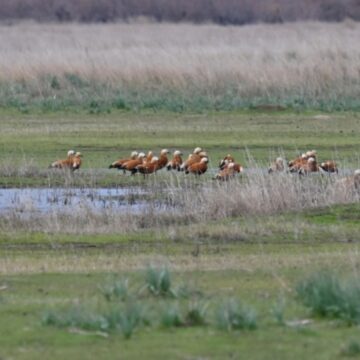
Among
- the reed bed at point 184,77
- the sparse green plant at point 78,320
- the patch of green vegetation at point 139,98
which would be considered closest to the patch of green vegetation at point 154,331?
the sparse green plant at point 78,320

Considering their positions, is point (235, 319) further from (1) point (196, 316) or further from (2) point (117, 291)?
(2) point (117, 291)

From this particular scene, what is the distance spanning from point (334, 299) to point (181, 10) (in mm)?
61339

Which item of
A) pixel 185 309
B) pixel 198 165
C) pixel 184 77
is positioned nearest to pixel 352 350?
pixel 185 309

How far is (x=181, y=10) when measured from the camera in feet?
231

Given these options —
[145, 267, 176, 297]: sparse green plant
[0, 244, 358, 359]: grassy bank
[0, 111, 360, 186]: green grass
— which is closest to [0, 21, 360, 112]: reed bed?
[0, 111, 360, 186]: green grass

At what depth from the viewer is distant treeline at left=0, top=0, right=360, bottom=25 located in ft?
226

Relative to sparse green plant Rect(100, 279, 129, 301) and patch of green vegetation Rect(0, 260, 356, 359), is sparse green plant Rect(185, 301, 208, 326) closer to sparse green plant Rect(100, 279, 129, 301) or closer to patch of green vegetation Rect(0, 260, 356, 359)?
patch of green vegetation Rect(0, 260, 356, 359)

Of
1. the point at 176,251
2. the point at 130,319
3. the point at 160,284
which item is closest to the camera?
the point at 130,319

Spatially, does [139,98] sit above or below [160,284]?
above

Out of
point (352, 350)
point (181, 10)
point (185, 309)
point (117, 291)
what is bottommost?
point (352, 350)

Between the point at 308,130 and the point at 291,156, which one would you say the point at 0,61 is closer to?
the point at 308,130

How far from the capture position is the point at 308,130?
29.0m

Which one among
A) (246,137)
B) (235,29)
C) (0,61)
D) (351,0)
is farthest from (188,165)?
(351,0)

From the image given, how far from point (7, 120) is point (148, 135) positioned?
186 inches
